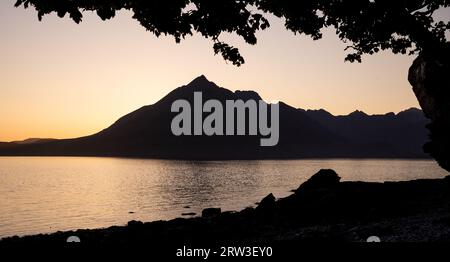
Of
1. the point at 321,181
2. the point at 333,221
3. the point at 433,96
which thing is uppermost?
the point at 433,96

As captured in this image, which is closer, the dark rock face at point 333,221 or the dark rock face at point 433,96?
the dark rock face at point 433,96

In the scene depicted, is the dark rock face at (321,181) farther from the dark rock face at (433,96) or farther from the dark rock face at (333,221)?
the dark rock face at (433,96)

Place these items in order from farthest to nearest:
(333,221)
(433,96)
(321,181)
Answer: (321,181)
(333,221)
(433,96)

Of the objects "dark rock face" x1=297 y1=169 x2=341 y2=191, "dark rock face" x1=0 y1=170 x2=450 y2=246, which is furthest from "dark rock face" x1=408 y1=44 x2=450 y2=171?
"dark rock face" x1=297 y1=169 x2=341 y2=191

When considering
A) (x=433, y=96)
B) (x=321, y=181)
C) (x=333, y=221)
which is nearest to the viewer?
(x=433, y=96)

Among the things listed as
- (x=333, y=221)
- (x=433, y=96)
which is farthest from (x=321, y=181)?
(x=433, y=96)

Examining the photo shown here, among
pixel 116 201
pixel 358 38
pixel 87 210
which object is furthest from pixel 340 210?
pixel 116 201

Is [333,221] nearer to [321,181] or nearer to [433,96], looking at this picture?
[433,96]

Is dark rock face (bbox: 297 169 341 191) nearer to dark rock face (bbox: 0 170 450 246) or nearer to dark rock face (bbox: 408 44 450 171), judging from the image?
dark rock face (bbox: 0 170 450 246)

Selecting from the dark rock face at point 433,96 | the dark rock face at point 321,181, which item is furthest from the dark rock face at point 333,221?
the dark rock face at point 321,181

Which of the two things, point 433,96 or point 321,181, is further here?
point 321,181
